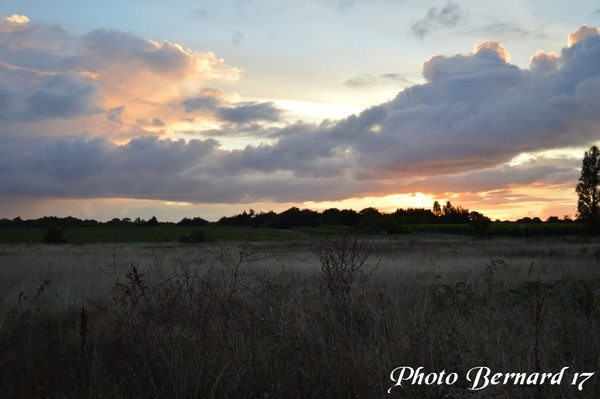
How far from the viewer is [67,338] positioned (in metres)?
6.27

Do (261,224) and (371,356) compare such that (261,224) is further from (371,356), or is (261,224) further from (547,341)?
(547,341)

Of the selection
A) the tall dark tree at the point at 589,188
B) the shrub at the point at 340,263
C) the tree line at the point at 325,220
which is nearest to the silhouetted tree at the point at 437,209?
the tree line at the point at 325,220

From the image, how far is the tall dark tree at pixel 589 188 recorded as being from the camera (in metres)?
67.6

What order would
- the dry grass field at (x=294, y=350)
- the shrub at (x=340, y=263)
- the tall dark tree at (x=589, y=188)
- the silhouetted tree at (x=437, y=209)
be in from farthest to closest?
the silhouetted tree at (x=437, y=209) < the tall dark tree at (x=589, y=188) < the shrub at (x=340, y=263) < the dry grass field at (x=294, y=350)

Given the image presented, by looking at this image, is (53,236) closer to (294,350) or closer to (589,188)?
(294,350)

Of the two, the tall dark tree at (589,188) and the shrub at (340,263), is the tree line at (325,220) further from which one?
the tall dark tree at (589,188)

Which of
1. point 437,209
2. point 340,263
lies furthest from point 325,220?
point 437,209

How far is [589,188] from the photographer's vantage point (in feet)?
227

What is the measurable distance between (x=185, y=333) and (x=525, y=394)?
13.1 ft

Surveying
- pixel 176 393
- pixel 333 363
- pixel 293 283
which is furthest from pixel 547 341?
pixel 293 283

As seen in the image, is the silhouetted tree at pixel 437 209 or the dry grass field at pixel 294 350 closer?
the dry grass field at pixel 294 350

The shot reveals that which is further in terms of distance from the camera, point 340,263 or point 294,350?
point 340,263

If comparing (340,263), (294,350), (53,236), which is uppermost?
(53,236)

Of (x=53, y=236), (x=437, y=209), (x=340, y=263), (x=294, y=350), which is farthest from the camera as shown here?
(x=437, y=209)
